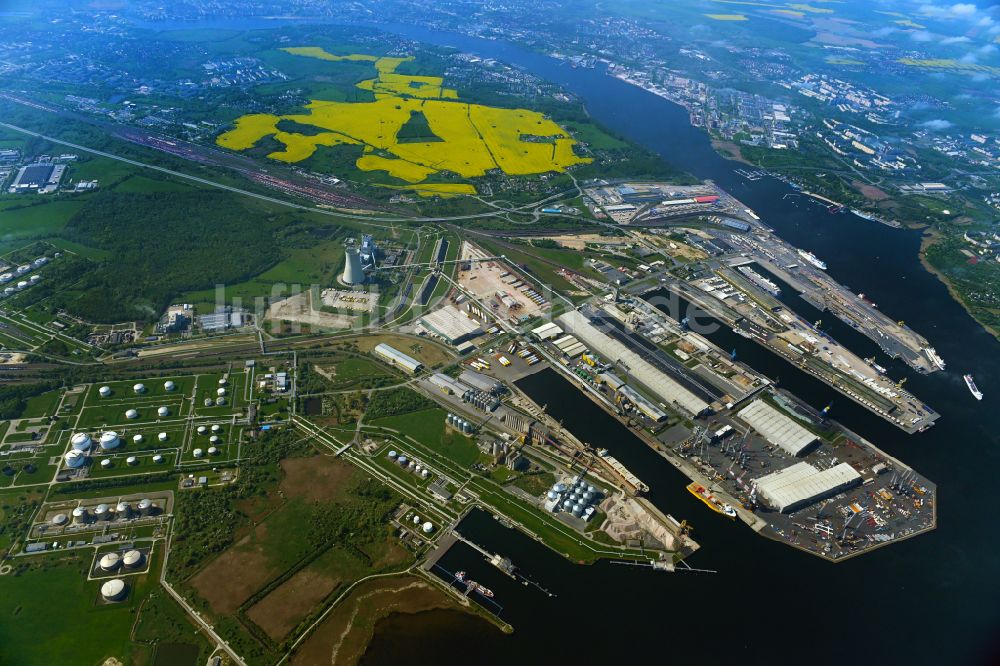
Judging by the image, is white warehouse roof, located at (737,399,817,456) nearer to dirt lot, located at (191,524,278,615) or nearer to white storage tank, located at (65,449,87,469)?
dirt lot, located at (191,524,278,615)

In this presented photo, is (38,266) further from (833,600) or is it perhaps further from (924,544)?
(924,544)

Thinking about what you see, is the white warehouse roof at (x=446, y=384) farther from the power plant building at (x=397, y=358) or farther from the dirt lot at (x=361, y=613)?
the dirt lot at (x=361, y=613)

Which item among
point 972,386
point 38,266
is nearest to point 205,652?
point 38,266

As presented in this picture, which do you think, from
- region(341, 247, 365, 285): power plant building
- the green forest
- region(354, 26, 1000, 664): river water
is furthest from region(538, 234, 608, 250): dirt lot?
the green forest

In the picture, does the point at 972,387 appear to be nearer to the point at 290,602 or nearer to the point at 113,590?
the point at 290,602

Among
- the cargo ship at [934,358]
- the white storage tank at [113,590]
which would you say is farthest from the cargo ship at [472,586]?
the cargo ship at [934,358]

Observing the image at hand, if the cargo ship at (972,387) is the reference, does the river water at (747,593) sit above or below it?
below
